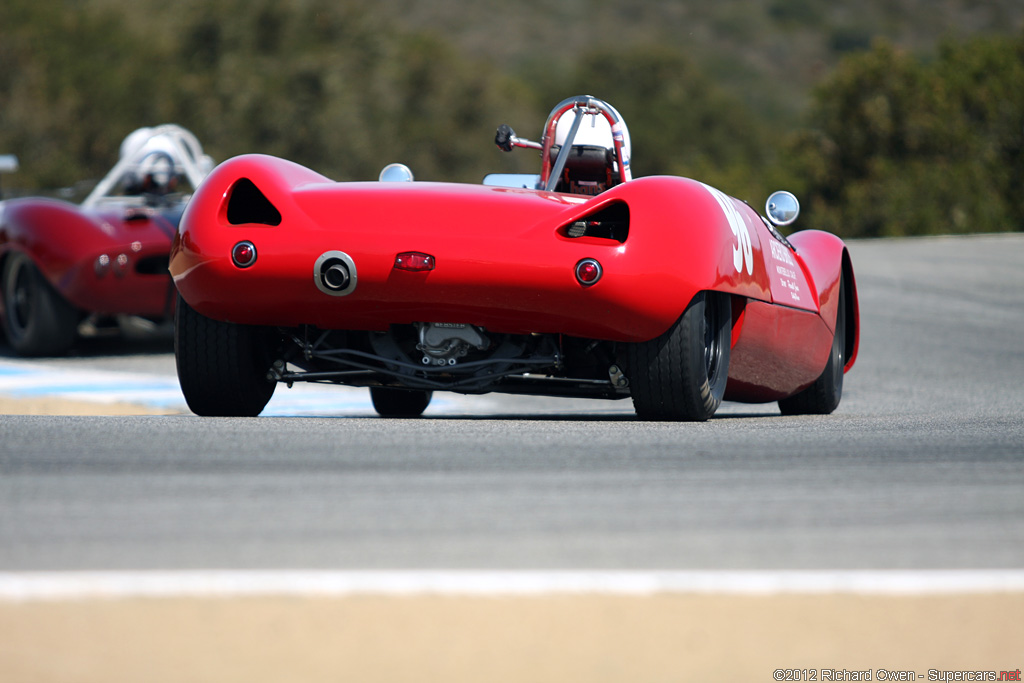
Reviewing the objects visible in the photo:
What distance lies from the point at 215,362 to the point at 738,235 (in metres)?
1.99

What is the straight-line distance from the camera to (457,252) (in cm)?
487

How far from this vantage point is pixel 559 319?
192 inches

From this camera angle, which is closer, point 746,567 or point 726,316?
point 746,567

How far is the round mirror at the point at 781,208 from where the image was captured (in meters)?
6.58

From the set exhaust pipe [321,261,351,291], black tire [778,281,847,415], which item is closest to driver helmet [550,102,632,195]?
black tire [778,281,847,415]

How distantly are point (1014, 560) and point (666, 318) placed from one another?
7.51ft

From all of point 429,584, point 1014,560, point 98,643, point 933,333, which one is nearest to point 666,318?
point 1014,560

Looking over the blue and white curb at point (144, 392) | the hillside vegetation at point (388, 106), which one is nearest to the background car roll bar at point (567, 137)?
the blue and white curb at point (144, 392)

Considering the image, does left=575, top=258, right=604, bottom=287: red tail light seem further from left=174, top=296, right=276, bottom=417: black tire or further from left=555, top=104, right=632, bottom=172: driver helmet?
left=555, top=104, right=632, bottom=172: driver helmet

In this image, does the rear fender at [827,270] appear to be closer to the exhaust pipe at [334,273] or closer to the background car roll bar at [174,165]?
the exhaust pipe at [334,273]

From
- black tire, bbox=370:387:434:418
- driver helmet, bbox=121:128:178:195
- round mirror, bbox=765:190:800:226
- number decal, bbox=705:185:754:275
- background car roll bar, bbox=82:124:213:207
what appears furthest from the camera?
driver helmet, bbox=121:128:178:195

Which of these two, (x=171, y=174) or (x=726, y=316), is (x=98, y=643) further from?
(x=171, y=174)

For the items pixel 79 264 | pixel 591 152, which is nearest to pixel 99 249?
pixel 79 264

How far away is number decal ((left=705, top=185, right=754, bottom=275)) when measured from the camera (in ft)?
17.3
